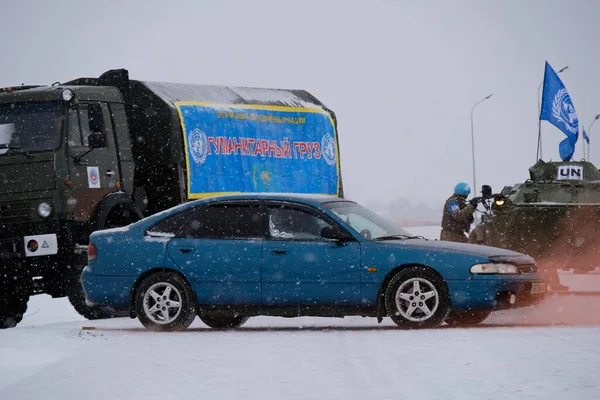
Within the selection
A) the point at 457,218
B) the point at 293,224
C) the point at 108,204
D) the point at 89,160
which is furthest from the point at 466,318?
the point at 89,160

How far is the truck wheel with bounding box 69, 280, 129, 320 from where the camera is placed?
16844 millimetres

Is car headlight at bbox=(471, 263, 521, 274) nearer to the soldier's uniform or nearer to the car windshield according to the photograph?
the car windshield

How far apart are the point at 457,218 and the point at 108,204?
5075mm

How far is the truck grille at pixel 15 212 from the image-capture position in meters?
16.5

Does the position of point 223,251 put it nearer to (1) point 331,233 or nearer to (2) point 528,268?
(1) point 331,233

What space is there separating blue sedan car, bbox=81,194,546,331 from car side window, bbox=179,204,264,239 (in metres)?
0.01

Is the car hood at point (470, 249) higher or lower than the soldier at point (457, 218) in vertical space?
lower

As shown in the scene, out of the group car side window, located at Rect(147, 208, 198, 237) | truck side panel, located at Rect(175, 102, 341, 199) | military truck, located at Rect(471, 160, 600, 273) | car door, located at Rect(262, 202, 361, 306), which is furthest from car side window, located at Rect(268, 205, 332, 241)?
military truck, located at Rect(471, 160, 600, 273)

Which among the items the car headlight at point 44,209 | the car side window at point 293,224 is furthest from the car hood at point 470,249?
the car headlight at point 44,209

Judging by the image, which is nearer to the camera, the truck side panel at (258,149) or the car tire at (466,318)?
the car tire at (466,318)

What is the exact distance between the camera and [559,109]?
28953mm

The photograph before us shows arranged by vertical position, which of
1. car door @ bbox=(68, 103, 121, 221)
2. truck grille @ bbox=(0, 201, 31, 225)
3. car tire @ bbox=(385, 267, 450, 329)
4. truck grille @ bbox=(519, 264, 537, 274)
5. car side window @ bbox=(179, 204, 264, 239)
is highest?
car door @ bbox=(68, 103, 121, 221)

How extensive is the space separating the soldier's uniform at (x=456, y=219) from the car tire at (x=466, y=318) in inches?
147

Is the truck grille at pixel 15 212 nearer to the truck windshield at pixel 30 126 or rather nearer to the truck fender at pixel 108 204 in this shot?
the truck windshield at pixel 30 126
